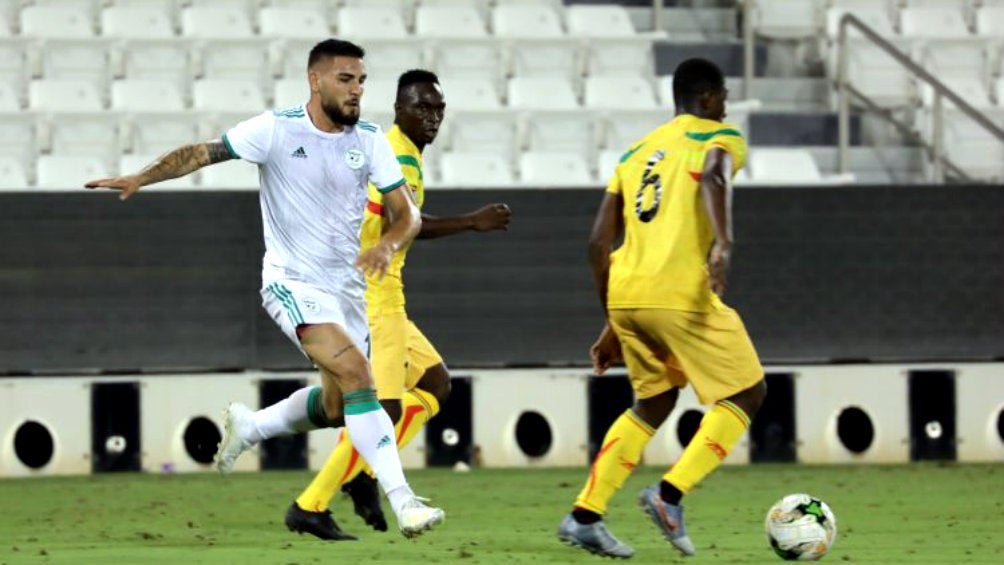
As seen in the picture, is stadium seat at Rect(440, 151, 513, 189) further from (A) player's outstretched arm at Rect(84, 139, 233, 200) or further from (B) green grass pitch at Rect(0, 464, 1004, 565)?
(A) player's outstretched arm at Rect(84, 139, 233, 200)

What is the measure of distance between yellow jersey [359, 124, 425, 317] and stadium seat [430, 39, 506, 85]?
777 centimetres

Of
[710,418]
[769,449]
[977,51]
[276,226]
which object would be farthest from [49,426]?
[977,51]

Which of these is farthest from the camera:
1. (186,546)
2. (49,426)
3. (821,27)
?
(821,27)

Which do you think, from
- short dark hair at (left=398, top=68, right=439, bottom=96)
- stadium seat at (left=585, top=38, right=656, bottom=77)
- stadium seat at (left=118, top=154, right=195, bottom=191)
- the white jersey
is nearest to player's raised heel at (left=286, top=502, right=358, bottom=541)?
the white jersey

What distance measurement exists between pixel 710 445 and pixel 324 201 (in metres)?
1.85

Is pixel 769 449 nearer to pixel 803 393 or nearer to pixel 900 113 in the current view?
pixel 803 393

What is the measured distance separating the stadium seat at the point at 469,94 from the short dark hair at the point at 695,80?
871 centimetres

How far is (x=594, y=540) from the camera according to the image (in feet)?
26.8

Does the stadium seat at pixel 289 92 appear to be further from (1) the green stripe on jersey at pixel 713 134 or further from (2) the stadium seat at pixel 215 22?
(1) the green stripe on jersey at pixel 713 134

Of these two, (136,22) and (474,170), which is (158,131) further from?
(474,170)

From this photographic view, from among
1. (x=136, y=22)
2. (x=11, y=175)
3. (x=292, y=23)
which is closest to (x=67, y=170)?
(x=11, y=175)

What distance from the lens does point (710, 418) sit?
8.21 metres

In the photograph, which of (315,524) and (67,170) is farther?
(67,170)

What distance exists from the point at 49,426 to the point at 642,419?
7012 millimetres
